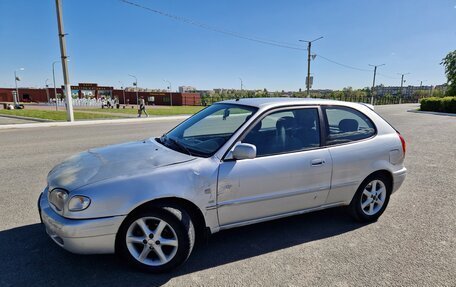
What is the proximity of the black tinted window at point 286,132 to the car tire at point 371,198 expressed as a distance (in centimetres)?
91

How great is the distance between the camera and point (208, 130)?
3.96 meters

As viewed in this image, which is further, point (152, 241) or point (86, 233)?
point (152, 241)

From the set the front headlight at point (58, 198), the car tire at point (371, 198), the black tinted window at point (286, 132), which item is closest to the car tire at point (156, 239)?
the front headlight at point (58, 198)

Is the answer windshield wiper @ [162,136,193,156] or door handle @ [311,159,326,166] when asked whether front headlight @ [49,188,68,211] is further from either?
door handle @ [311,159,326,166]

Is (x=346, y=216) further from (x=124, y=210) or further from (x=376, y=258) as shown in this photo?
(x=124, y=210)

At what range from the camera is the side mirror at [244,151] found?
267 cm

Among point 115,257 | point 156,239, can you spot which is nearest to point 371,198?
point 156,239

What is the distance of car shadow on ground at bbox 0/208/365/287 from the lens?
2471 mm

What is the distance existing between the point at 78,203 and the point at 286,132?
2.16 meters

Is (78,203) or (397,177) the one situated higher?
(78,203)

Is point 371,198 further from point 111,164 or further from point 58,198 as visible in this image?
point 58,198

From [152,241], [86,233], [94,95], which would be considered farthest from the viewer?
[94,95]

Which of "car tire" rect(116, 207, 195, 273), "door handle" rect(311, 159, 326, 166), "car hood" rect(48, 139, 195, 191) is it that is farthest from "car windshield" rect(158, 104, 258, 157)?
"door handle" rect(311, 159, 326, 166)

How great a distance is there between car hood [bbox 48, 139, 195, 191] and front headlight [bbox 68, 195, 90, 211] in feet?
0.35
